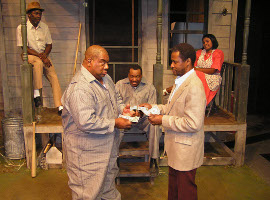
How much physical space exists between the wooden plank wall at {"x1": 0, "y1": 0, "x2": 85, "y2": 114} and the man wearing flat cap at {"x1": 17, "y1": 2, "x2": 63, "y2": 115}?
0.68 m

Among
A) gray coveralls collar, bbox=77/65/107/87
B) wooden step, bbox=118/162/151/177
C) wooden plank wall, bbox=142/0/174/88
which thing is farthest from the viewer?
wooden plank wall, bbox=142/0/174/88

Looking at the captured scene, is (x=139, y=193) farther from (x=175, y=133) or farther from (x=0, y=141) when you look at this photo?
(x=0, y=141)

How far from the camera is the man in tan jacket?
3.07m

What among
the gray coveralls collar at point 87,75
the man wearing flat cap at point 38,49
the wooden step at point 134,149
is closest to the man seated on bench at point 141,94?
the wooden step at point 134,149

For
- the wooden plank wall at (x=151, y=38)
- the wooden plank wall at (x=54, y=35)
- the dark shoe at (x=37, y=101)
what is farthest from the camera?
the wooden plank wall at (x=151, y=38)

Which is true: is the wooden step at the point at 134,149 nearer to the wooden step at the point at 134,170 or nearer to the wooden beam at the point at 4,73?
the wooden step at the point at 134,170

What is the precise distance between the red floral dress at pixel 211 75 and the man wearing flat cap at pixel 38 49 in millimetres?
2916

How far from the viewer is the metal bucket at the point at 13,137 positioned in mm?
5711

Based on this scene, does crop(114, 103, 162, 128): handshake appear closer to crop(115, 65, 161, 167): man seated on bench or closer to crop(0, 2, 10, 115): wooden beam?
crop(115, 65, 161, 167): man seated on bench

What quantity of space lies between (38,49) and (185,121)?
13.1ft

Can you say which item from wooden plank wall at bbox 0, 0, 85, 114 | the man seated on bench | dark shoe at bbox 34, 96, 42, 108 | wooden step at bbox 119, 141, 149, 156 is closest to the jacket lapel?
the man seated on bench

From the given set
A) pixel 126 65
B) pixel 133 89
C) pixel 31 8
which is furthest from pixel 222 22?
pixel 31 8

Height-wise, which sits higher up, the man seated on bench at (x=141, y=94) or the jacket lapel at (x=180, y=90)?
the jacket lapel at (x=180, y=90)

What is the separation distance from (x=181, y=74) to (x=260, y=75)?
6.97m
